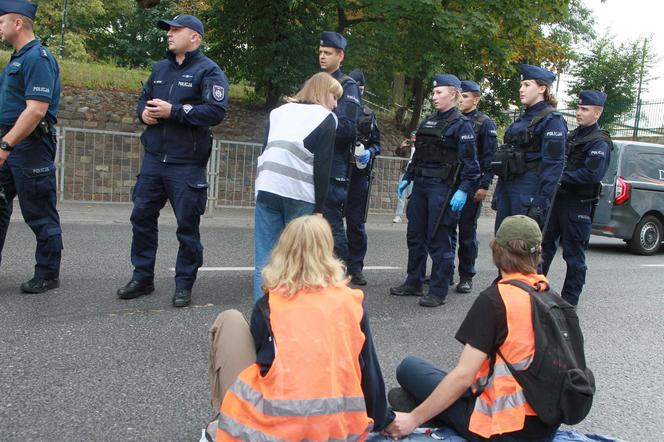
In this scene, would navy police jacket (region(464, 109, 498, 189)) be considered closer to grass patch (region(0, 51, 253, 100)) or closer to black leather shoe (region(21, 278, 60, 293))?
black leather shoe (region(21, 278, 60, 293))

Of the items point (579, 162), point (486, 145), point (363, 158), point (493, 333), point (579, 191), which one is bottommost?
point (493, 333)

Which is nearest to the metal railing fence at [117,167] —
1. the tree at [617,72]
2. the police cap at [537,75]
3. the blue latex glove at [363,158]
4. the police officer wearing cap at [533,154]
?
the blue latex glove at [363,158]

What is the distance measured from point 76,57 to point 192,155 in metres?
26.1

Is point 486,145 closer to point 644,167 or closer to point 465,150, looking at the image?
point 465,150

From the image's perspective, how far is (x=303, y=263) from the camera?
255 centimetres

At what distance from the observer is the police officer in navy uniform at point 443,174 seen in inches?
228

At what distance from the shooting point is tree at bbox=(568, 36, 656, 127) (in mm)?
25297

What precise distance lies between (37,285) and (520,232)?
158 inches

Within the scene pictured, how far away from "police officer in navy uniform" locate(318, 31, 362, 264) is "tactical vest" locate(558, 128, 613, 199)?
1.97m

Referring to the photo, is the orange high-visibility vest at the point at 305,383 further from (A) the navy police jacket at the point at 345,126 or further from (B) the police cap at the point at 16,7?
(B) the police cap at the point at 16,7

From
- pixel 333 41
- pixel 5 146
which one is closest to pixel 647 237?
pixel 333 41

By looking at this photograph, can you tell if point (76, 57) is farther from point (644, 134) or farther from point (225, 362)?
point (225, 362)

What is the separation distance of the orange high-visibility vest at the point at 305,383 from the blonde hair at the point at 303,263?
0.14 ft

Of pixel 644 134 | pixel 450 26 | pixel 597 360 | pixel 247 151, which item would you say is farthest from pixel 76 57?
pixel 597 360
